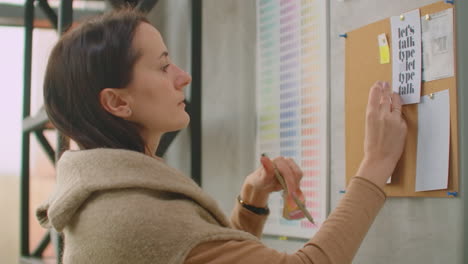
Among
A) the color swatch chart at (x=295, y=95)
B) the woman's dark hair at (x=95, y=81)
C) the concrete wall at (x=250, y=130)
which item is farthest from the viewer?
the color swatch chart at (x=295, y=95)

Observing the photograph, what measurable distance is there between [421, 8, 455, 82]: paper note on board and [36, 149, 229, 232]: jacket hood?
55 centimetres

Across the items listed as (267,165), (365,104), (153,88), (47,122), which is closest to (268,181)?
(267,165)

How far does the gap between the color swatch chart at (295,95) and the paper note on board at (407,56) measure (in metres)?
0.25

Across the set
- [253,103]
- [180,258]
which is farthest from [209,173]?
[180,258]

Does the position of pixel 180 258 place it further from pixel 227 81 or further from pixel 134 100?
pixel 227 81

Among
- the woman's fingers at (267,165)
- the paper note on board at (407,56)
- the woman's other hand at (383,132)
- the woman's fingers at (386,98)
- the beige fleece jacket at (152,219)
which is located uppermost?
the paper note on board at (407,56)

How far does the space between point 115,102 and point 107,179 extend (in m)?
0.19

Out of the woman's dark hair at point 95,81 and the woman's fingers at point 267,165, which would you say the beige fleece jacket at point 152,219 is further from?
the woman's fingers at point 267,165

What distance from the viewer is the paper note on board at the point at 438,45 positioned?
105 centimetres

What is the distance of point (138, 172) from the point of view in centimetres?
90

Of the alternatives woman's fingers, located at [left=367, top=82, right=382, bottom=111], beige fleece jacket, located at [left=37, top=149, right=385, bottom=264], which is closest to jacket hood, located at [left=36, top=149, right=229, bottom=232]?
beige fleece jacket, located at [left=37, top=149, right=385, bottom=264]

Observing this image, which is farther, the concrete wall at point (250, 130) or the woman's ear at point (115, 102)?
the concrete wall at point (250, 130)

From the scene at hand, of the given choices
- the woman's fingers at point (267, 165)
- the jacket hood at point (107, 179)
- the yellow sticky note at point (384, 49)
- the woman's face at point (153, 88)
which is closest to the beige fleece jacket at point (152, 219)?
the jacket hood at point (107, 179)

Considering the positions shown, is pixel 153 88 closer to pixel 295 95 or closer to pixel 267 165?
pixel 267 165
